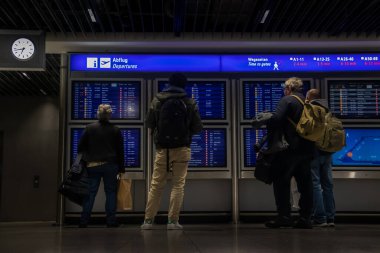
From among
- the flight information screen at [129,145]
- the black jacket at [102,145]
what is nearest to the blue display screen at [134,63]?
the flight information screen at [129,145]

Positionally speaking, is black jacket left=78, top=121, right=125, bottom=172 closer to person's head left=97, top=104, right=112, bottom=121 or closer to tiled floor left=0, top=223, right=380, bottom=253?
person's head left=97, top=104, right=112, bottom=121

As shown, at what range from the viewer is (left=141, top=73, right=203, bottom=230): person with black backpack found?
232 inches

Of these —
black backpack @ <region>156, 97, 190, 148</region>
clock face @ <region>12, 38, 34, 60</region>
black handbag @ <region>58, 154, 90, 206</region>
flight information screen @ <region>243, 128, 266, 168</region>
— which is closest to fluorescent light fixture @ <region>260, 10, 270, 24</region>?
flight information screen @ <region>243, 128, 266, 168</region>

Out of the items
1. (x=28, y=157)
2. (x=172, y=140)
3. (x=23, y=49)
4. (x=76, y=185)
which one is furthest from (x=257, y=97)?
(x=28, y=157)

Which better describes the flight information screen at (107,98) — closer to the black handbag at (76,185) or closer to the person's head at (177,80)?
the black handbag at (76,185)

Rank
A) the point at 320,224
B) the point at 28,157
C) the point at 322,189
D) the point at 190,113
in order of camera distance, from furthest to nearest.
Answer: the point at 28,157
the point at 322,189
the point at 320,224
the point at 190,113

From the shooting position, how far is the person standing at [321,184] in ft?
21.3

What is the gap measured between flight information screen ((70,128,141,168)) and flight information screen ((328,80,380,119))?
10.1ft

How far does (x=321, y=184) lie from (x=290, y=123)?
1173 mm

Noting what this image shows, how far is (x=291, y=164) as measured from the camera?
6.04m

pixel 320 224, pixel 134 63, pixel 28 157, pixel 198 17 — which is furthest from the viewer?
pixel 28 157

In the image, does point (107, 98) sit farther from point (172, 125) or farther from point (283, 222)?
point (283, 222)

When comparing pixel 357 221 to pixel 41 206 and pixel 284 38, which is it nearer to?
pixel 284 38

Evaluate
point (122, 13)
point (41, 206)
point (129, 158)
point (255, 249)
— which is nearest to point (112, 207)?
point (129, 158)
